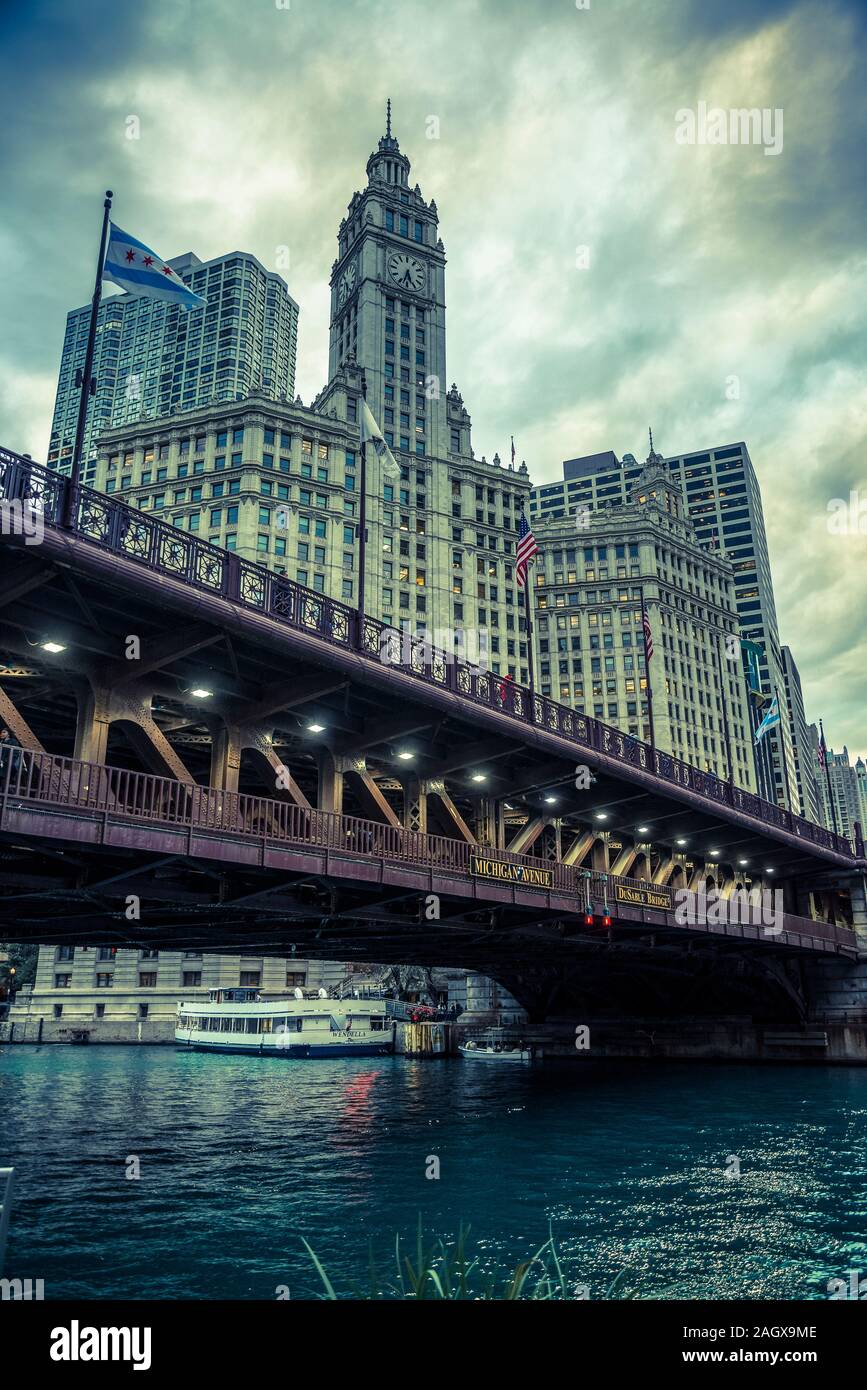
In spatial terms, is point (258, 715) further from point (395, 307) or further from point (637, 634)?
point (395, 307)

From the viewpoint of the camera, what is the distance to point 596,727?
32.6 m

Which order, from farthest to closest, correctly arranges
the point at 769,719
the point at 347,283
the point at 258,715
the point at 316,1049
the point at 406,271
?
1. the point at 347,283
2. the point at 406,271
3. the point at 316,1049
4. the point at 769,719
5. the point at 258,715

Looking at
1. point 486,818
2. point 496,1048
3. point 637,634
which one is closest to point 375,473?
point 637,634

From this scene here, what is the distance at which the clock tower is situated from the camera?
388ft

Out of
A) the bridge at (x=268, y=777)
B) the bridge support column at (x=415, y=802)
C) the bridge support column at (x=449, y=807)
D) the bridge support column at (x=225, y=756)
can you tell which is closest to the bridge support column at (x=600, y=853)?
the bridge at (x=268, y=777)

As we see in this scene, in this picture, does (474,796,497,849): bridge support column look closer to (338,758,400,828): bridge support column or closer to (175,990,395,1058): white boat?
(338,758,400,828): bridge support column

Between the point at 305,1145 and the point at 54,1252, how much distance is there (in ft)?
41.9

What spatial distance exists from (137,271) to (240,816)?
1218cm

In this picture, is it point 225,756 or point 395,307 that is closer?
point 225,756

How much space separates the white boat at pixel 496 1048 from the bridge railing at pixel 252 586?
33609 millimetres

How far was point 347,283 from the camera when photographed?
424 feet

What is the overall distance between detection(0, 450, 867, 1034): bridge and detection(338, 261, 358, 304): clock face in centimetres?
10705

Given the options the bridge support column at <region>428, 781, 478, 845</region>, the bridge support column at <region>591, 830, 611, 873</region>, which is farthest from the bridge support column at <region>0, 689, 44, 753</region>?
the bridge support column at <region>591, 830, 611, 873</region>
